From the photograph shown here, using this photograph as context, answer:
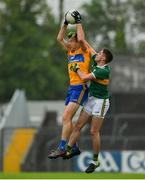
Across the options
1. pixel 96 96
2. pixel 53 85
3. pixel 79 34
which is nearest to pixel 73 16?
pixel 79 34

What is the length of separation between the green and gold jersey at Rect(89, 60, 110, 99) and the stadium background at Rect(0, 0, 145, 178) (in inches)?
508

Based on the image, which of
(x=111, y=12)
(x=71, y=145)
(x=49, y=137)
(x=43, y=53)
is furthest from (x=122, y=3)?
(x=71, y=145)

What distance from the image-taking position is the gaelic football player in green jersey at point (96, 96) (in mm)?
19688

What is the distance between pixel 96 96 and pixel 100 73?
1.95 feet

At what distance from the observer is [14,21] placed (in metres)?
73.2

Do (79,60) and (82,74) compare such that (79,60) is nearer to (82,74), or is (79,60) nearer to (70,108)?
(82,74)

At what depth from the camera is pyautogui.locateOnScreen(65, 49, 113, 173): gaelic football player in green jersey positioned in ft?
64.6

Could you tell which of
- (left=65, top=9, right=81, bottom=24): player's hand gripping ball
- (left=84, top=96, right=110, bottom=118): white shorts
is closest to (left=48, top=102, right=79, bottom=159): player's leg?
(left=84, top=96, right=110, bottom=118): white shorts

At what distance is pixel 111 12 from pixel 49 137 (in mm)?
51093

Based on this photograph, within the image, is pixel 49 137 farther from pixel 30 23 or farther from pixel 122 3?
pixel 122 3

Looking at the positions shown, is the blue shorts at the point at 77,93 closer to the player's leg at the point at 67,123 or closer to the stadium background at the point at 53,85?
the player's leg at the point at 67,123

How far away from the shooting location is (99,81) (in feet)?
65.3

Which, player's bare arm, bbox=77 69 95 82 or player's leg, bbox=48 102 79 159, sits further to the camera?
player's leg, bbox=48 102 79 159

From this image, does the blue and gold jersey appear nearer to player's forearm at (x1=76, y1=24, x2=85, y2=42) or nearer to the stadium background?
player's forearm at (x1=76, y1=24, x2=85, y2=42)
